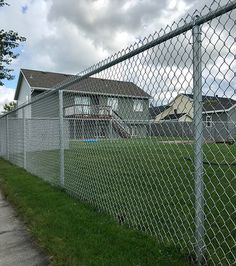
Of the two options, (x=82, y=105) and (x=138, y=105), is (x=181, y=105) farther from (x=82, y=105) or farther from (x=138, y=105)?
(x=82, y=105)

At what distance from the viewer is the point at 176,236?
4.00m

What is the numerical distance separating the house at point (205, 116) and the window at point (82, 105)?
82.0 inches

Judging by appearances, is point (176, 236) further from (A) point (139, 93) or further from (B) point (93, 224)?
(A) point (139, 93)

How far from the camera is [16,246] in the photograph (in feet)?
14.9

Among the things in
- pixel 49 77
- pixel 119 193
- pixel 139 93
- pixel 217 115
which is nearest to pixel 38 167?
pixel 119 193

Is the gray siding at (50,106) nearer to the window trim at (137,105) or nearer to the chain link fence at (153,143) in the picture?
the chain link fence at (153,143)

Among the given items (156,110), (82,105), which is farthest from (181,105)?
(82,105)

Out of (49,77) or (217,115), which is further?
(49,77)

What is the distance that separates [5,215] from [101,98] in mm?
2345

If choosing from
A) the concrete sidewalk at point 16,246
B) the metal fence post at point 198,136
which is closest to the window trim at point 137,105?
the metal fence post at point 198,136

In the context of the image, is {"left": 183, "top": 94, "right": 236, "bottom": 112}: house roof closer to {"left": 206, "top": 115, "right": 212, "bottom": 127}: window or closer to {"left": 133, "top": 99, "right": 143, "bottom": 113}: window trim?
{"left": 206, "top": 115, "right": 212, "bottom": 127}: window

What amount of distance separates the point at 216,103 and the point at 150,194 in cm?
332

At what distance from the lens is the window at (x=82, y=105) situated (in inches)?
237

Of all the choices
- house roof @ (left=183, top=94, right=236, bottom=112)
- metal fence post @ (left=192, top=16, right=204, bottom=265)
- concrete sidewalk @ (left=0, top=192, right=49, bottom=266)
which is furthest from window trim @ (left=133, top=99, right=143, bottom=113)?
concrete sidewalk @ (left=0, top=192, right=49, bottom=266)
